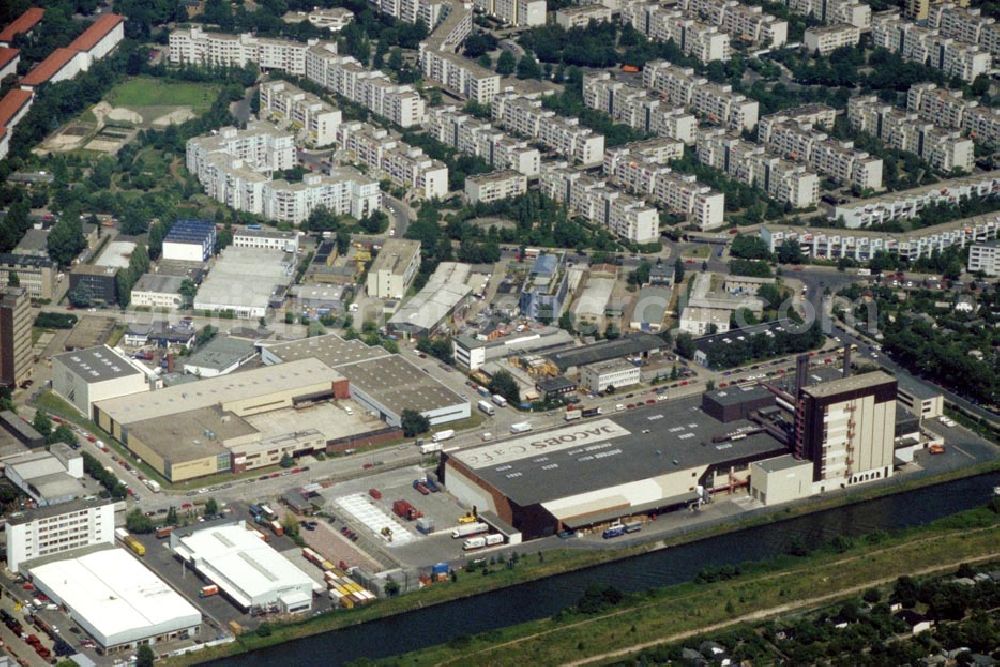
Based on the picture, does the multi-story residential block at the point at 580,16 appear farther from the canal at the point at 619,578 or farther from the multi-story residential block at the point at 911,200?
the canal at the point at 619,578

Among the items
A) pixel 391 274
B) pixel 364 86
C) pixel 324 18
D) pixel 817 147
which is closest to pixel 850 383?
pixel 391 274

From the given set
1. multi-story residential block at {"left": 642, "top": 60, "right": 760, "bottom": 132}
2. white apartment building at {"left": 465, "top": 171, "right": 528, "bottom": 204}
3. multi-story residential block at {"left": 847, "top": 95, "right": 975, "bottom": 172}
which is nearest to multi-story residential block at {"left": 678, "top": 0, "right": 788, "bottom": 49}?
multi-story residential block at {"left": 642, "top": 60, "right": 760, "bottom": 132}

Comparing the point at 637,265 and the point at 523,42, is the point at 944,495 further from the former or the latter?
the point at 523,42

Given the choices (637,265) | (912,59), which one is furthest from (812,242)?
(912,59)

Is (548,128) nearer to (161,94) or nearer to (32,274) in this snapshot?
(161,94)

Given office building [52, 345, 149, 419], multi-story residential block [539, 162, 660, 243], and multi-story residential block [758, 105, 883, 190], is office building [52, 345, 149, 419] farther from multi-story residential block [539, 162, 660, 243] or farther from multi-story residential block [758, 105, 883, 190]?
multi-story residential block [758, 105, 883, 190]

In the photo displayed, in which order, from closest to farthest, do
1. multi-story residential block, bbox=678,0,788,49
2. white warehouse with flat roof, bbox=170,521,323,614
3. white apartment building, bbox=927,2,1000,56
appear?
white warehouse with flat roof, bbox=170,521,323,614
white apartment building, bbox=927,2,1000,56
multi-story residential block, bbox=678,0,788,49
